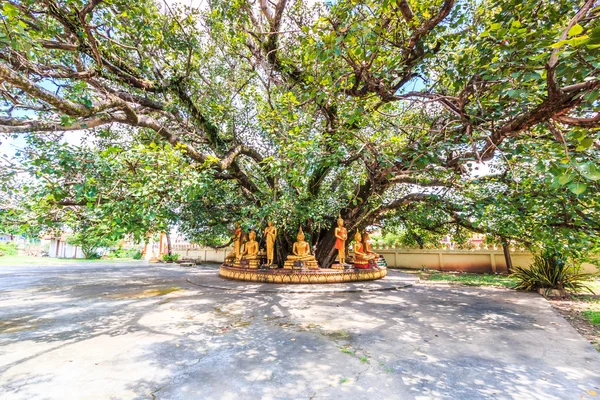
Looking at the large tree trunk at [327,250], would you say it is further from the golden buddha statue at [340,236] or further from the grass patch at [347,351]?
the grass patch at [347,351]

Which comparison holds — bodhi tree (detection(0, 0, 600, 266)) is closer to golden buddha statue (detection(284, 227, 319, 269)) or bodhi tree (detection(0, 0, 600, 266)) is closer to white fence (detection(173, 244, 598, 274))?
golden buddha statue (detection(284, 227, 319, 269))

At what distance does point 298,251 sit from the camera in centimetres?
909

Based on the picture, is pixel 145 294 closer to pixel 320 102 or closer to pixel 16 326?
pixel 16 326

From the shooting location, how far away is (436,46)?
5.20m

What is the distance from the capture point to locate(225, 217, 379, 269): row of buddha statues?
895 cm

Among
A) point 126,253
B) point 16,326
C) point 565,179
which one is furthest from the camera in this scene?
point 126,253

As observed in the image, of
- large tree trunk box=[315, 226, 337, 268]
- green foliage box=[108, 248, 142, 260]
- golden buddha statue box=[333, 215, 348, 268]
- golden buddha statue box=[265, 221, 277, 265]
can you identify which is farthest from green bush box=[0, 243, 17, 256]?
golden buddha statue box=[333, 215, 348, 268]

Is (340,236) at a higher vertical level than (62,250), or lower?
higher

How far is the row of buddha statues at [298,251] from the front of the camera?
29.4 ft

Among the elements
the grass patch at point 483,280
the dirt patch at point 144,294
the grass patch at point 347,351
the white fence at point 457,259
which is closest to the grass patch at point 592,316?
the grass patch at point 483,280

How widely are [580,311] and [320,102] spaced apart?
644 cm

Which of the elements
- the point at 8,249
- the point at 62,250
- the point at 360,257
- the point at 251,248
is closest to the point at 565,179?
the point at 360,257

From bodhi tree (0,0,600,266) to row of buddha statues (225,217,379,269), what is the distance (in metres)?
0.93

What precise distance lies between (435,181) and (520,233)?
2.29 meters
